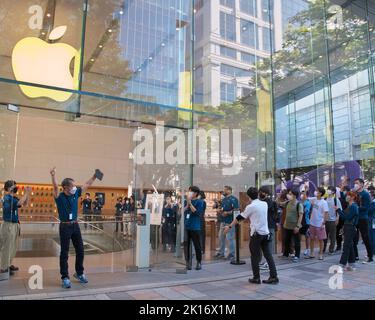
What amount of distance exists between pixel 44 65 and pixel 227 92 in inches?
286

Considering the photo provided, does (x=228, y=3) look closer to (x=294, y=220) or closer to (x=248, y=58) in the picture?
(x=248, y=58)

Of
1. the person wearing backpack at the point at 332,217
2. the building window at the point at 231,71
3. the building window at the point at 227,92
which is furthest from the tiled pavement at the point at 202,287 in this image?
the building window at the point at 231,71

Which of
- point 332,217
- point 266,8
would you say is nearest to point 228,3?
point 266,8

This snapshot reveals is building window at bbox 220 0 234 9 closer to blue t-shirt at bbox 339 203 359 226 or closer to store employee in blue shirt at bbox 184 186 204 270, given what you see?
store employee in blue shirt at bbox 184 186 204 270

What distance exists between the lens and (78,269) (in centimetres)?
539

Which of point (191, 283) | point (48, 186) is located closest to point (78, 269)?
point (191, 283)

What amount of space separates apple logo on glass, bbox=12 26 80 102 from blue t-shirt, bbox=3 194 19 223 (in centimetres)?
213

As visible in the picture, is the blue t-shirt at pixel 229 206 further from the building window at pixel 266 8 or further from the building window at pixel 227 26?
the building window at pixel 227 26

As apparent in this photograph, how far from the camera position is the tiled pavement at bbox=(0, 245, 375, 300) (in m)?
4.77

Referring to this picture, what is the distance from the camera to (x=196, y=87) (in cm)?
1141

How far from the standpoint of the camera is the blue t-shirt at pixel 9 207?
18.7ft

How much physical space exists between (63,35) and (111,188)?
1321 centimetres

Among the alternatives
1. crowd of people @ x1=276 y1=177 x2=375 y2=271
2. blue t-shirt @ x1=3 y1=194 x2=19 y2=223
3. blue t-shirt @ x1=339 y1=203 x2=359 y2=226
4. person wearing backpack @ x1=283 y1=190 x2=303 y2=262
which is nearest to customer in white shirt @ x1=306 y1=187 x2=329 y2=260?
crowd of people @ x1=276 y1=177 x2=375 y2=271

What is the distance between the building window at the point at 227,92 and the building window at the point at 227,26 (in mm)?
1658
